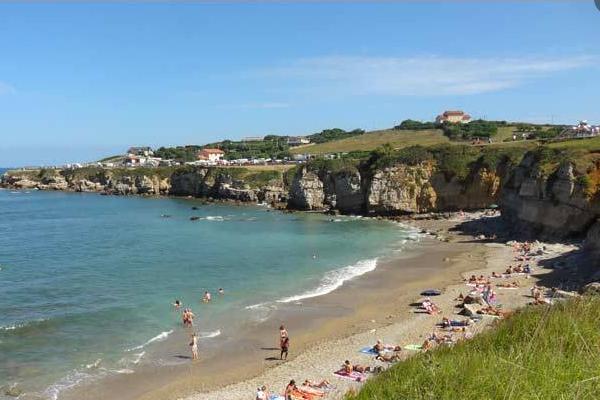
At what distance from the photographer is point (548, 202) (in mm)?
46188

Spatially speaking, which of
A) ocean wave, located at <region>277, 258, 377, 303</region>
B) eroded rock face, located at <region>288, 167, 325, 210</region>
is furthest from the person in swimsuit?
eroded rock face, located at <region>288, 167, 325, 210</region>

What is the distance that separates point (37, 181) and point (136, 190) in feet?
135

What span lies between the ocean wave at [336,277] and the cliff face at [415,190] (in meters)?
29.2

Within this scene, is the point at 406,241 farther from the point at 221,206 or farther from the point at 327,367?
the point at 221,206

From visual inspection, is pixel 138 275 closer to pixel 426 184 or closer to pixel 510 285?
pixel 510 285

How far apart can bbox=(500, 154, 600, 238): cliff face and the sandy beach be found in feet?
9.37

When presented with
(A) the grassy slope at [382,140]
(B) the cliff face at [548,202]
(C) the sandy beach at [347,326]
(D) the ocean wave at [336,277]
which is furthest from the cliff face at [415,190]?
(A) the grassy slope at [382,140]

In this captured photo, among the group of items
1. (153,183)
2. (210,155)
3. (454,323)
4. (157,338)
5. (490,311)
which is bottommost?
(157,338)

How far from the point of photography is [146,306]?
3006 cm

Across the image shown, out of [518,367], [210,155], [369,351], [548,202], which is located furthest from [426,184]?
[210,155]

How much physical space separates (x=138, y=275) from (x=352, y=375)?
22.4 meters

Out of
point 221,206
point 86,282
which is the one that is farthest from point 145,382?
point 221,206

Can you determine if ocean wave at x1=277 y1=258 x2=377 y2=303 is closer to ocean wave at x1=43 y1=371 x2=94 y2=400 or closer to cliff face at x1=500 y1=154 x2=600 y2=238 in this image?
ocean wave at x1=43 y1=371 x2=94 y2=400

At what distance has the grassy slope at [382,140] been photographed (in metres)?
130
